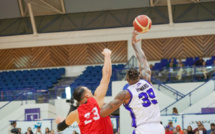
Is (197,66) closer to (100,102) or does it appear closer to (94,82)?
(94,82)

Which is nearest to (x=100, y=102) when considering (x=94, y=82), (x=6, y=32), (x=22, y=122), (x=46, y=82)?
(x=22, y=122)

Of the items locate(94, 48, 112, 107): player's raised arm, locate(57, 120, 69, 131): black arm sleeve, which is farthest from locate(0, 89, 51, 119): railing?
locate(94, 48, 112, 107): player's raised arm

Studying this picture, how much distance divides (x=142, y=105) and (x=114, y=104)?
343 mm

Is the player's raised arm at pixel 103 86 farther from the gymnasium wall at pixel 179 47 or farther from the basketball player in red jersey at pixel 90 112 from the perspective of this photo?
the gymnasium wall at pixel 179 47

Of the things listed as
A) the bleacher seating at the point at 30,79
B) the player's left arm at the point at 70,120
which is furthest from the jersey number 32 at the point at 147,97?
the bleacher seating at the point at 30,79

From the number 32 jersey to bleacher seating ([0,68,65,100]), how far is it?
17.0 m

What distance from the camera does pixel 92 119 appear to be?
191 inches

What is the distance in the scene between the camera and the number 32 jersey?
477cm

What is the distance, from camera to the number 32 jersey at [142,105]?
15.7 feet

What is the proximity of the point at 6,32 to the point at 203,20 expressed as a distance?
11.8m

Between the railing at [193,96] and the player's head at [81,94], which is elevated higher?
the railing at [193,96]

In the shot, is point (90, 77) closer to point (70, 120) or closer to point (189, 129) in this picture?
point (189, 129)

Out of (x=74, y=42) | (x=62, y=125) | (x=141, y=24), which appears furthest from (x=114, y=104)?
(x=74, y=42)

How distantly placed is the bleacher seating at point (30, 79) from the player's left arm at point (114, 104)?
17.0 m
